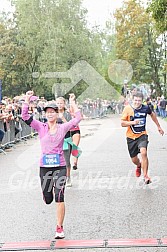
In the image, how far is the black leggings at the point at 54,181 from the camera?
5926mm

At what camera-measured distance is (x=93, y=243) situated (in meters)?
5.54

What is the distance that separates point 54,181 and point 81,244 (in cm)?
86

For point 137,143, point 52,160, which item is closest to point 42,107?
point 137,143

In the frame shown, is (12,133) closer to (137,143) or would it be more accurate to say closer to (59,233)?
(137,143)

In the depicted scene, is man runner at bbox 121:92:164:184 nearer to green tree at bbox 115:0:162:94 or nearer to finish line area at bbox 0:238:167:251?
finish line area at bbox 0:238:167:251

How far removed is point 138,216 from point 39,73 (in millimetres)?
40992

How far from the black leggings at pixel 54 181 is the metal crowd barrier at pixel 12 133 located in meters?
9.74

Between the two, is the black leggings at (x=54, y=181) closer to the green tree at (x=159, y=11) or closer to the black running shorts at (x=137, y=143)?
the black running shorts at (x=137, y=143)

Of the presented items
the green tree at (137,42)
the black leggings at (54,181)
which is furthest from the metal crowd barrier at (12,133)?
the green tree at (137,42)

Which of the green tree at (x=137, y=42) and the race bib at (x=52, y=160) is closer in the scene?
the race bib at (x=52, y=160)

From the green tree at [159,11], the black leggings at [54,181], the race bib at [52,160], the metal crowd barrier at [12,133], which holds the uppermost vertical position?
the green tree at [159,11]

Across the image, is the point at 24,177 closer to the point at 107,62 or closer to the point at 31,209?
the point at 31,209

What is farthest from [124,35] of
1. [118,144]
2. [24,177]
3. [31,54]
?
[24,177]

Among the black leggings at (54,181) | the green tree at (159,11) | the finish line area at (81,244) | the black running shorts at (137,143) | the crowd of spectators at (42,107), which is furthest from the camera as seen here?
the green tree at (159,11)
